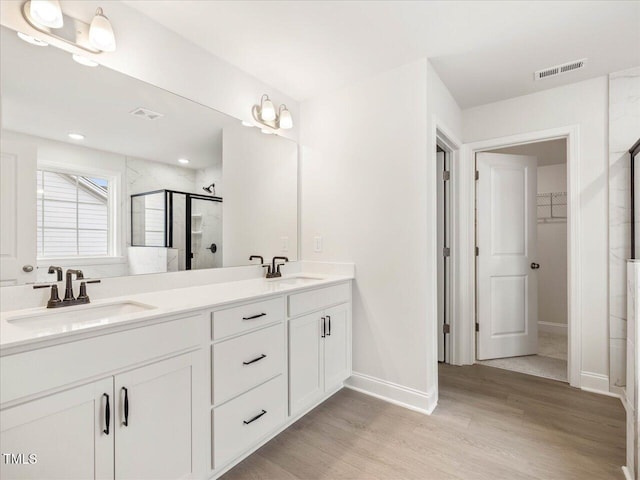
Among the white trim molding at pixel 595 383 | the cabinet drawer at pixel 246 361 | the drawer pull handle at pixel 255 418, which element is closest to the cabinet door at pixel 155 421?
the cabinet drawer at pixel 246 361

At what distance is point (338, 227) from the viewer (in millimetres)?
2645

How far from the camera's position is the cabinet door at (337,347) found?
7.45 ft

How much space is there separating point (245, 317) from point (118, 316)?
59 cm

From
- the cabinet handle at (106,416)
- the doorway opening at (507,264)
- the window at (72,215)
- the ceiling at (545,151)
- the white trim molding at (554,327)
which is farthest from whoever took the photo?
the white trim molding at (554,327)

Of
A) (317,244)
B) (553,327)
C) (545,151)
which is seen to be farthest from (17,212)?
(553,327)

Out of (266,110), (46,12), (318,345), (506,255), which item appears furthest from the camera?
(506,255)

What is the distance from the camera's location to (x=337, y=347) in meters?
2.37

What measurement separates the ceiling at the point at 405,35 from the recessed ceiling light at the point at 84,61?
0.42 metres

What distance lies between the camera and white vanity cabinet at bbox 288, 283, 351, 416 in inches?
78.5

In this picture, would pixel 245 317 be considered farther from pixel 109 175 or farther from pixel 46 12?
pixel 46 12

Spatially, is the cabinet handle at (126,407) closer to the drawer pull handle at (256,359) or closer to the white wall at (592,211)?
the drawer pull handle at (256,359)

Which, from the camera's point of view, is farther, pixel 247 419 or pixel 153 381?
pixel 247 419

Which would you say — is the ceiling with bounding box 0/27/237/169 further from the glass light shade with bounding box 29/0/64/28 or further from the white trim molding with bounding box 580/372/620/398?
the white trim molding with bounding box 580/372/620/398

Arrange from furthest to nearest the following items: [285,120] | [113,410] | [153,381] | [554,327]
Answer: [554,327] < [285,120] < [153,381] < [113,410]
